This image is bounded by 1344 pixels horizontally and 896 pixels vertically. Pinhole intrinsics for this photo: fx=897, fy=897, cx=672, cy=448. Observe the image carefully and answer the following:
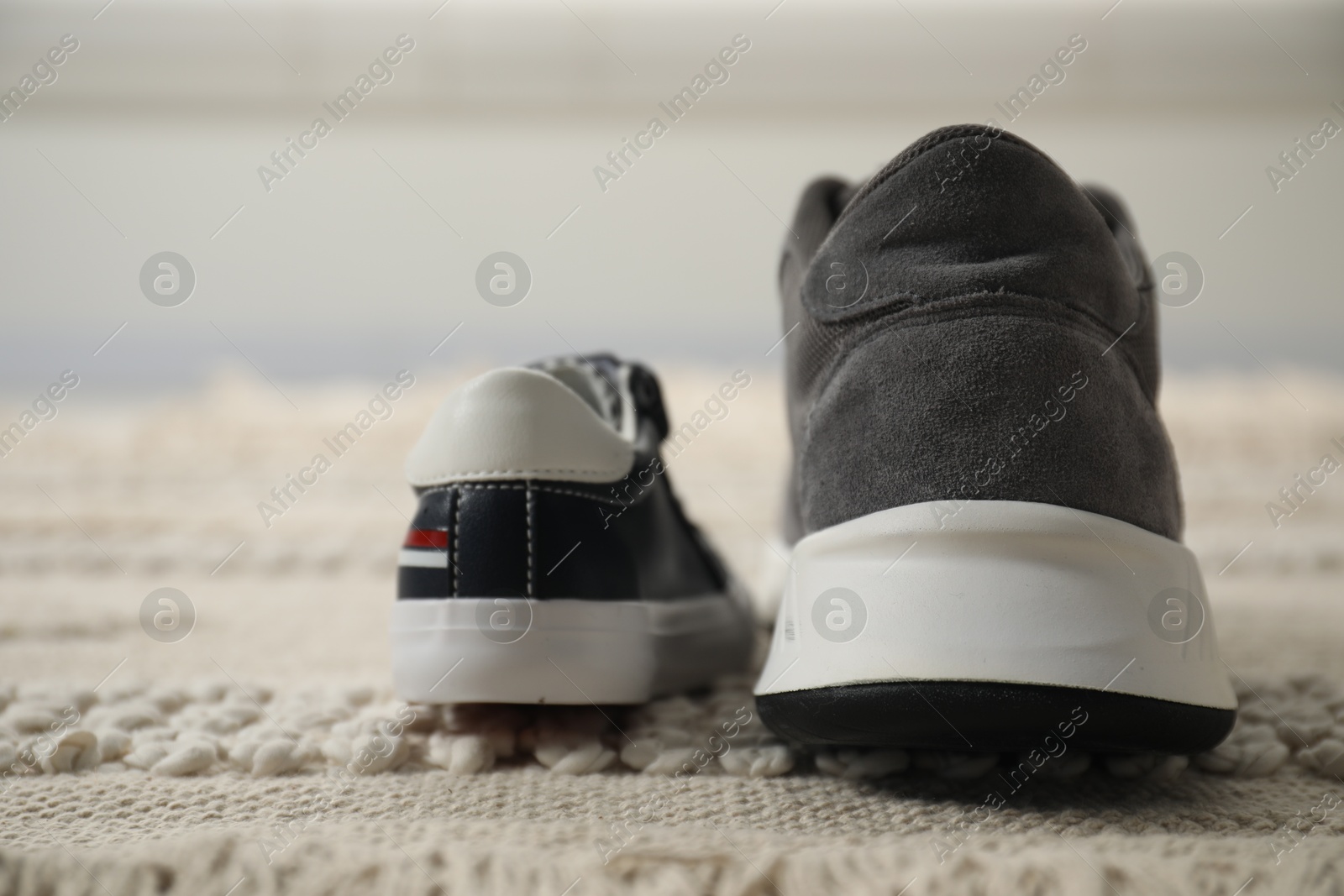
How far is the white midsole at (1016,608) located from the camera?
384 millimetres

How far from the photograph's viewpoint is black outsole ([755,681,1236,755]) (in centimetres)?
38

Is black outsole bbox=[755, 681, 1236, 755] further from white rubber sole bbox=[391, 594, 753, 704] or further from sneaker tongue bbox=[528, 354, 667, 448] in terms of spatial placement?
sneaker tongue bbox=[528, 354, 667, 448]

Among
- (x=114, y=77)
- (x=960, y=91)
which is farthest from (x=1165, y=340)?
(x=114, y=77)

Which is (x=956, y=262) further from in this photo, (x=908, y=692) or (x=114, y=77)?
(x=114, y=77)

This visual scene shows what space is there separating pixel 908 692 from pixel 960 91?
2591 millimetres

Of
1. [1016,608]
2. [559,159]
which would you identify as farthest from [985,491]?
[559,159]

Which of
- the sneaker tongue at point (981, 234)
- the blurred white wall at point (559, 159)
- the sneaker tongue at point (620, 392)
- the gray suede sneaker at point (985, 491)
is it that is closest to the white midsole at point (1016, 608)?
the gray suede sneaker at point (985, 491)

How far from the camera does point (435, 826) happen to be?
374 millimetres

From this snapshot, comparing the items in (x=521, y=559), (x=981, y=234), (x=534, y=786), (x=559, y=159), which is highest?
(x=559, y=159)

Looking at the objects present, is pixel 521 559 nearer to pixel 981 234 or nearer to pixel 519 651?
pixel 519 651

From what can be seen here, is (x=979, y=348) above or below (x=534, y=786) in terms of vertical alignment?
above

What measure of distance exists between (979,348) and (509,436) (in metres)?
0.24

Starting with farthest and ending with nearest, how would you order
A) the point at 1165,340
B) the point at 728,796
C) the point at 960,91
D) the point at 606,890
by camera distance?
the point at 960,91
the point at 1165,340
the point at 728,796
the point at 606,890

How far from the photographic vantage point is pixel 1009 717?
378mm
